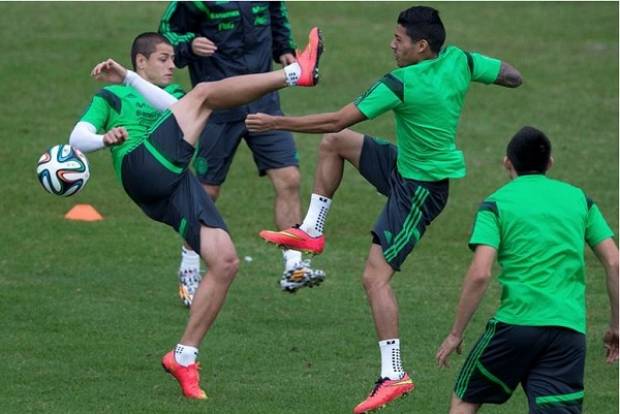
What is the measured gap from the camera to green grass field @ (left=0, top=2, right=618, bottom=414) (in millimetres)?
10281

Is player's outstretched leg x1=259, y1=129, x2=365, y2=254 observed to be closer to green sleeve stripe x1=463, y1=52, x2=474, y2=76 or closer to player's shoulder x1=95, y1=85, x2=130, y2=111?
green sleeve stripe x1=463, y1=52, x2=474, y2=76

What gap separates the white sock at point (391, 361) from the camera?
9391mm

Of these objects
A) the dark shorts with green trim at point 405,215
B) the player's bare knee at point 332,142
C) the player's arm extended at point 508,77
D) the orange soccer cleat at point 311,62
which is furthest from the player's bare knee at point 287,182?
the player's arm extended at point 508,77

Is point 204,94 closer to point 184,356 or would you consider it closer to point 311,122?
point 311,122

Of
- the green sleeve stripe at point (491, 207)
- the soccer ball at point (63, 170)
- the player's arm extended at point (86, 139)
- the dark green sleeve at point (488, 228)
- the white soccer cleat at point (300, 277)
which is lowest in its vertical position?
the white soccer cleat at point (300, 277)

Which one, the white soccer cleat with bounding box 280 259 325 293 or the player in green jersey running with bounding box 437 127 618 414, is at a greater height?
the player in green jersey running with bounding box 437 127 618 414

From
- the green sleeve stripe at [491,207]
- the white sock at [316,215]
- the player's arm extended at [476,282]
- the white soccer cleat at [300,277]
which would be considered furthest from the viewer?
the white soccer cleat at [300,277]

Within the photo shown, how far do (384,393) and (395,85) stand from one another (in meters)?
2.01

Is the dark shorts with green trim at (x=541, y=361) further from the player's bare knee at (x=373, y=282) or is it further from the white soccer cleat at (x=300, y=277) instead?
the white soccer cleat at (x=300, y=277)

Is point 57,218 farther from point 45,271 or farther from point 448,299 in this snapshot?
point 448,299

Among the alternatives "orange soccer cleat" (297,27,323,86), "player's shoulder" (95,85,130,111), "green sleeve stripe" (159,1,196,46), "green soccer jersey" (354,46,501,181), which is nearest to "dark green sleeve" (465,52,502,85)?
"green soccer jersey" (354,46,501,181)

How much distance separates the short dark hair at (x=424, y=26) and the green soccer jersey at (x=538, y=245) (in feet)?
6.70

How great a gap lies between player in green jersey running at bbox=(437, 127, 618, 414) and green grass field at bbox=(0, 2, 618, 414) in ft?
7.36

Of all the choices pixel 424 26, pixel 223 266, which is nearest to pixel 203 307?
pixel 223 266
